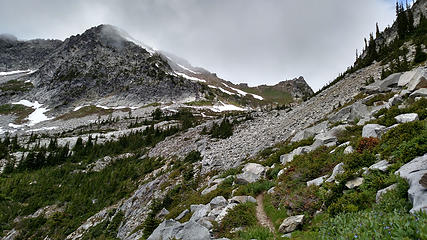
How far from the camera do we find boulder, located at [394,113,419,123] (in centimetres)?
902

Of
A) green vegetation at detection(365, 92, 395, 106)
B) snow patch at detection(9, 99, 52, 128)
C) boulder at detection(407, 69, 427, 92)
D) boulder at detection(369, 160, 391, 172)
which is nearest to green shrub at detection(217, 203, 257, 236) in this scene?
boulder at detection(369, 160, 391, 172)

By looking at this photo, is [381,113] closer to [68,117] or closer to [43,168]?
[43,168]

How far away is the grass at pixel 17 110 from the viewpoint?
131m

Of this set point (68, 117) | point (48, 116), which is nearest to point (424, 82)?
point (68, 117)

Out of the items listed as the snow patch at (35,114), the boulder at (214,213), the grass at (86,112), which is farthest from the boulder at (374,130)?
the snow patch at (35,114)

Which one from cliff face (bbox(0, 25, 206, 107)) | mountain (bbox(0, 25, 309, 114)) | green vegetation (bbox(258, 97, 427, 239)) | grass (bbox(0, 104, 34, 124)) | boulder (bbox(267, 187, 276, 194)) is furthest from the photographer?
cliff face (bbox(0, 25, 206, 107))

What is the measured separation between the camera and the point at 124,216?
71.2 ft

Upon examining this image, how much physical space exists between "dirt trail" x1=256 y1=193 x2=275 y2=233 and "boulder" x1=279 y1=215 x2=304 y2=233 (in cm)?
55

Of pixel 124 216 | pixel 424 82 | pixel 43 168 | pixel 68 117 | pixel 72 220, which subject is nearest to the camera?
pixel 424 82

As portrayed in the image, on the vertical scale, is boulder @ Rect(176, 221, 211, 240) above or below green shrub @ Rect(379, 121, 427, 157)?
below

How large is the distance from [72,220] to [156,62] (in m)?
158

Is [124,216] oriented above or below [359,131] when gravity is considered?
below

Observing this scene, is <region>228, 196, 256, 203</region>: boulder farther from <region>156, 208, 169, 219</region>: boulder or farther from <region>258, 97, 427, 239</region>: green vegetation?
<region>156, 208, 169, 219</region>: boulder

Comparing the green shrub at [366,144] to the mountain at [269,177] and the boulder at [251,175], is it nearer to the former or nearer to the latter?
the mountain at [269,177]
